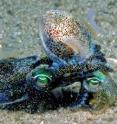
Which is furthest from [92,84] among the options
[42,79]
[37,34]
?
[37,34]

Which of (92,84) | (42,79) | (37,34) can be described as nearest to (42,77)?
(42,79)

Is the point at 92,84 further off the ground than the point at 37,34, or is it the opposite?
the point at 92,84

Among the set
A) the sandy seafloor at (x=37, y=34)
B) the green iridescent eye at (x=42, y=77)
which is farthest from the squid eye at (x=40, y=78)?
the sandy seafloor at (x=37, y=34)

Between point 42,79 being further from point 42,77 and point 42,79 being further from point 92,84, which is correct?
point 92,84

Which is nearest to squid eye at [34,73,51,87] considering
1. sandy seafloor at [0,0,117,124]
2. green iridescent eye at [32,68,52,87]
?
green iridescent eye at [32,68,52,87]

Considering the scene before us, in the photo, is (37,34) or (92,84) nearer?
(92,84)

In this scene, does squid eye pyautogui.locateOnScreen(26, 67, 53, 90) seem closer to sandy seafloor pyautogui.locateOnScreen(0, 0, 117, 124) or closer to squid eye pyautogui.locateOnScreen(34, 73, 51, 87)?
squid eye pyautogui.locateOnScreen(34, 73, 51, 87)
